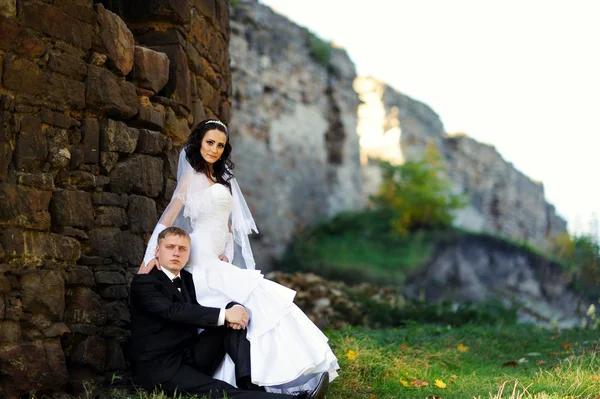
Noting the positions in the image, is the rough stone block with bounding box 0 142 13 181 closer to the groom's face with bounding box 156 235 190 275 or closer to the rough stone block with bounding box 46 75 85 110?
the rough stone block with bounding box 46 75 85 110

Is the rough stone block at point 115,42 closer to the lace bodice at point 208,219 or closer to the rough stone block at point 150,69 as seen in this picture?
the rough stone block at point 150,69

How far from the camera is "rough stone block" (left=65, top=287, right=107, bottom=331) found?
4.31 meters

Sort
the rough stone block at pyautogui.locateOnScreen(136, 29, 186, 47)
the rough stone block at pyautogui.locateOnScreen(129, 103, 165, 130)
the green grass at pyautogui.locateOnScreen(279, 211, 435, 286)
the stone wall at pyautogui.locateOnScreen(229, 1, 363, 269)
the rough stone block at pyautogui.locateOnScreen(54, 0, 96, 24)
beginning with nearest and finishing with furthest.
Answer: the rough stone block at pyautogui.locateOnScreen(54, 0, 96, 24) < the rough stone block at pyautogui.locateOnScreen(129, 103, 165, 130) < the rough stone block at pyautogui.locateOnScreen(136, 29, 186, 47) < the stone wall at pyautogui.locateOnScreen(229, 1, 363, 269) < the green grass at pyautogui.locateOnScreen(279, 211, 435, 286)

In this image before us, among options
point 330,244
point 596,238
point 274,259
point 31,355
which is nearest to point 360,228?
point 330,244

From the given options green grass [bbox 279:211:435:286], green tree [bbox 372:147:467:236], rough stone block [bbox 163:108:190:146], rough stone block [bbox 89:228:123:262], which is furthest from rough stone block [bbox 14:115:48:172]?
green tree [bbox 372:147:467:236]

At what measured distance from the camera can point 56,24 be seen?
4.43 metres

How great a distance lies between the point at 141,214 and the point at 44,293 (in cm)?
100

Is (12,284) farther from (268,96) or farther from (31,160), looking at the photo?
(268,96)

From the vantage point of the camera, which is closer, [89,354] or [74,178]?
[89,354]

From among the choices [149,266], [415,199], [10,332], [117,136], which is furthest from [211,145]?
[415,199]

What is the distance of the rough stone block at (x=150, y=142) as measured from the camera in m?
5.04

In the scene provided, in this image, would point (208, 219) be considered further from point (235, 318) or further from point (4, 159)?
point (4, 159)

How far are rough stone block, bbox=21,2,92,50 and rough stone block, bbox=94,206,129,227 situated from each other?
38.9 inches

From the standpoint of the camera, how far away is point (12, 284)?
3.96m
